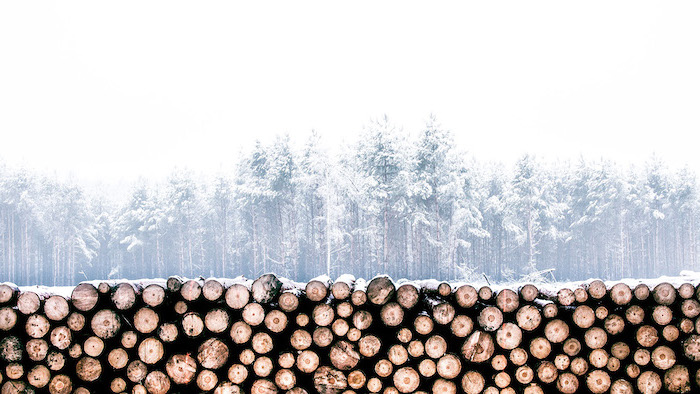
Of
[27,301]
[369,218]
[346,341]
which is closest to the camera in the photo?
[27,301]

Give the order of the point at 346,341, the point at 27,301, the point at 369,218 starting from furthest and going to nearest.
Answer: the point at 369,218, the point at 346,341, the point at 27,301

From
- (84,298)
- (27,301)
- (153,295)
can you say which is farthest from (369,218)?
(27,301)

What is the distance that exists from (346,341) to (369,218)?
77.2 feet

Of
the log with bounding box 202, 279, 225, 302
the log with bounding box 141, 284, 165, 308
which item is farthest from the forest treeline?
the log with bounding box 141, 284, 165, 308

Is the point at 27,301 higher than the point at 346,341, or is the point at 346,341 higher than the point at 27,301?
the point at 27,301

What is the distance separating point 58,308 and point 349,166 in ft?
77.8

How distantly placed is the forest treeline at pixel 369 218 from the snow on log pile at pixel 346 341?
Result: 2023 centimetres

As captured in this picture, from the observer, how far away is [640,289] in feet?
14.4

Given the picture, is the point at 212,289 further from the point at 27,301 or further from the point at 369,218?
the point at 369,218

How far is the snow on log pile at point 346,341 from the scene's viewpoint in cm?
429

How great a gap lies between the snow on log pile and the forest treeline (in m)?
20.2

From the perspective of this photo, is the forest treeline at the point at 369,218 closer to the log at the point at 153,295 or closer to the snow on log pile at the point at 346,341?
the snow on log pile at the point at 346,341

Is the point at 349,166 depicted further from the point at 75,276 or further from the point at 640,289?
the point at 75,276

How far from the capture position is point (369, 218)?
2788 centimetres
